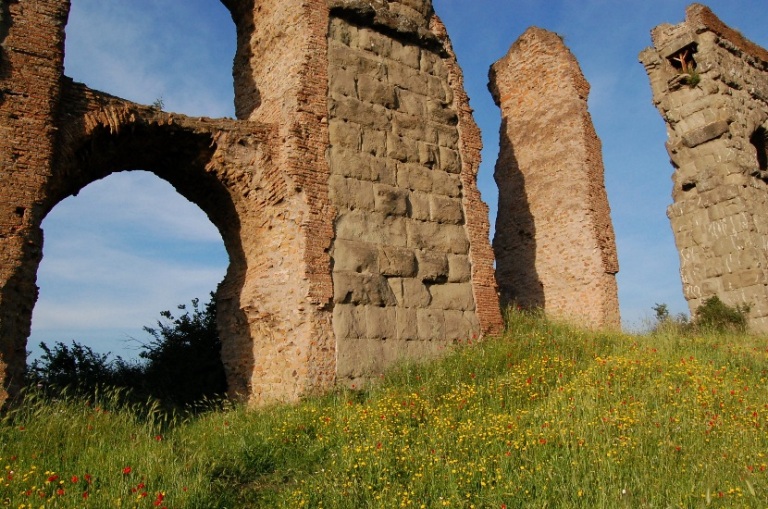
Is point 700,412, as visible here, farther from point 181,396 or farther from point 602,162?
point 602,162

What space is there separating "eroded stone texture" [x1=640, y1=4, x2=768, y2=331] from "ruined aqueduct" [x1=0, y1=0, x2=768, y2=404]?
249 inches

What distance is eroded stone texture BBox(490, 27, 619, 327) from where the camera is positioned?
44.8ft

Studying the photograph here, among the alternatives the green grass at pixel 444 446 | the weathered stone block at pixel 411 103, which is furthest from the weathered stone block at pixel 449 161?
the green grass at pixel 444 446

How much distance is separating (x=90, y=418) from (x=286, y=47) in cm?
573

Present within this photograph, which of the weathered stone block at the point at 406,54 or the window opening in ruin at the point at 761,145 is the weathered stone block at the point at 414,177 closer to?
the weathered stone block at the point at 406,54

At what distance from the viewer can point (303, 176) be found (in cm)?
829

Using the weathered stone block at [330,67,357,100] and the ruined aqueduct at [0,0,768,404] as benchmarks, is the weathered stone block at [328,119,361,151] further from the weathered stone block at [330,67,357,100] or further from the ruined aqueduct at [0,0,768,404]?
the weathered stone block at [330,67,357,100]

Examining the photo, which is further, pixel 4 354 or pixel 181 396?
pixel 181 396

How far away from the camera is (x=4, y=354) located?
6.24m

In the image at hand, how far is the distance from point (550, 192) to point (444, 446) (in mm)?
10318

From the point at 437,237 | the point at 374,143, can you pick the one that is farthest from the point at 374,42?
the point at 437,237

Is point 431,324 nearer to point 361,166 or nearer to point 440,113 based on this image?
point 361,166

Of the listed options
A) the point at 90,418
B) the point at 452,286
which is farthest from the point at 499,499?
the point at 452,286

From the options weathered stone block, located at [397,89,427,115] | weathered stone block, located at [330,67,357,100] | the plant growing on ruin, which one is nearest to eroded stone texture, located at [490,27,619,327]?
the plant growing on ruin
